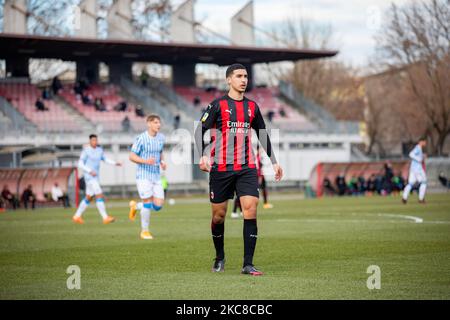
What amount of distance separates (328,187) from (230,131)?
35020 mm

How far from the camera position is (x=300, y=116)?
63.5 metres

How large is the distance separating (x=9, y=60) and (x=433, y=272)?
165 ft

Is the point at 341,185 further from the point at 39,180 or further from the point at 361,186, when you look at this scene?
the point at 39,180

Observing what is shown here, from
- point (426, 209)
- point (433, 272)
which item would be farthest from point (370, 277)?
point (426, 209)

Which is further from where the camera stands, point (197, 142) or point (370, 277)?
point (197, 142)

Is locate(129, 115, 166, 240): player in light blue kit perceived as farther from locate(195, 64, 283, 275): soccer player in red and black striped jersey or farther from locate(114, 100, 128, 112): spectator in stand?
locate(114, 100, 128, 112): spectator in stand

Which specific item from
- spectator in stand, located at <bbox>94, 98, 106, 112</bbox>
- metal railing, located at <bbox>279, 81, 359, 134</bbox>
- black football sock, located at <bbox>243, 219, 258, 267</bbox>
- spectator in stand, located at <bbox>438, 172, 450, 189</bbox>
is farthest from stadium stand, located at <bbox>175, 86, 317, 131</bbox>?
black football sock, located at <bbox>243, 219, 258, 267</bbox>

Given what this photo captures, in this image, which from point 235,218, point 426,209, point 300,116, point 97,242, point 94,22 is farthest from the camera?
point 300,116

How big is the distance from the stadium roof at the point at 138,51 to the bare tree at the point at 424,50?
4.70 m

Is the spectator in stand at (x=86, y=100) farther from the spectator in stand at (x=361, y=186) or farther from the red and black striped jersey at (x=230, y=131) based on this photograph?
the red and black striped jersey at (x=230, y=131)

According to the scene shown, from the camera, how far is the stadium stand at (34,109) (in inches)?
2063

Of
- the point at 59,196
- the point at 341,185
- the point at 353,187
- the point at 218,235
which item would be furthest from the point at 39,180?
the point at 218,235

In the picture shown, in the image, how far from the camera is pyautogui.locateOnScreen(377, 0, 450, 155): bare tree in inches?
2443
